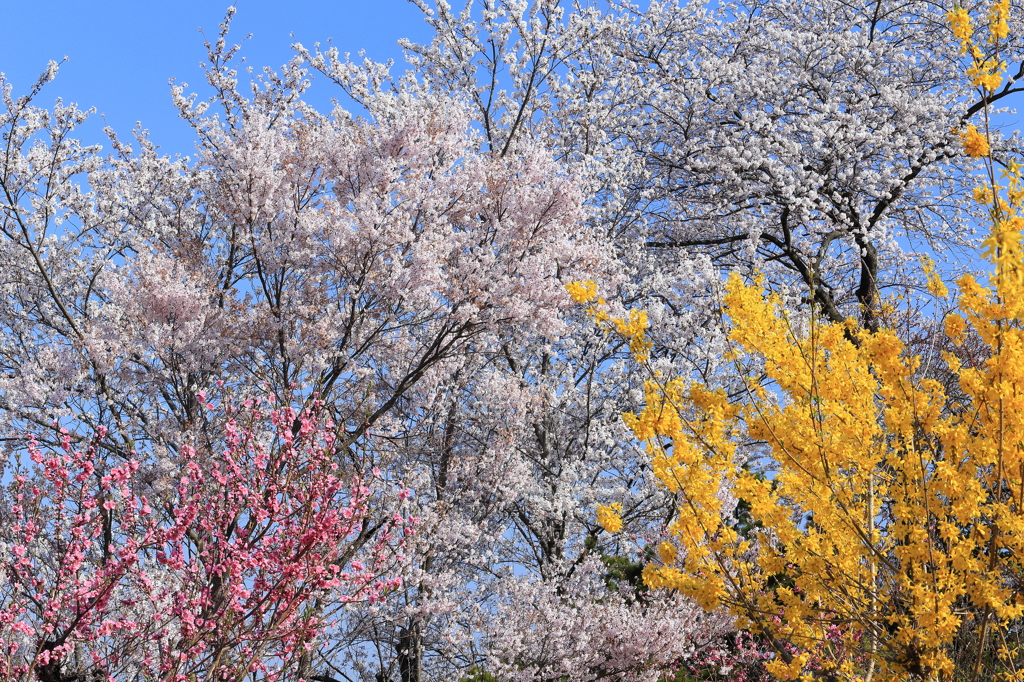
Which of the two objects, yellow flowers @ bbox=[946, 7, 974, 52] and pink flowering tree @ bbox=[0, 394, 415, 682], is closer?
yellow flowers @ bbox=[946, 7, 974, 52]

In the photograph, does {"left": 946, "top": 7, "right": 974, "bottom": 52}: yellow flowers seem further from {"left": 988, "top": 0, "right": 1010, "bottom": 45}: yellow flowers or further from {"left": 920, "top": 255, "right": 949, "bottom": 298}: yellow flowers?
{"left": 920, "top": 255, "right": 949, "bottom": 298}: yellow flowers

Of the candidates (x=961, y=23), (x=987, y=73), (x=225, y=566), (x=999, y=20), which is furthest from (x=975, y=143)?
(x=225, y=566)

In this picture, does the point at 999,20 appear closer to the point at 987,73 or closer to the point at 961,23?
the point at 961,23

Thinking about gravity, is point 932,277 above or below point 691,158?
below

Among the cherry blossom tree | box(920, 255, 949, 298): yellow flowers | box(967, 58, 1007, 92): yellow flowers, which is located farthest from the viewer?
the cherry blossom tree

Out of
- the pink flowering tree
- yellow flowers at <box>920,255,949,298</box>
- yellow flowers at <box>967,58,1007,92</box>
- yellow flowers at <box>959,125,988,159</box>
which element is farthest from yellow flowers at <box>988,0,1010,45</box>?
the pink flowering tree

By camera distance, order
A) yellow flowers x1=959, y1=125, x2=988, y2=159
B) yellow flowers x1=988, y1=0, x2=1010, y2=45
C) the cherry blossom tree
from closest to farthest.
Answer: yellow flowers x1=959, y1=125, x2=988, y2=159 < yellow flowers x1=988, y1=0, x2=1010, y2=45 < the cherry blossom tree

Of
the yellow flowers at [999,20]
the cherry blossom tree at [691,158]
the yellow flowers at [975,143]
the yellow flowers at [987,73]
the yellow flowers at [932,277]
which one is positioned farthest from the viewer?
the cherry blossom tree at [691,158]

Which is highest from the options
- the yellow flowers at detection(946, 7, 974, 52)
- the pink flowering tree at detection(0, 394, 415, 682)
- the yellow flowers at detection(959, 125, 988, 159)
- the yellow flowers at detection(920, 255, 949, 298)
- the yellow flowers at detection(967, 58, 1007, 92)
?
the yellow flowers at detection(946, 7, 974, 52)

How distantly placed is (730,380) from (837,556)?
637 centimetres

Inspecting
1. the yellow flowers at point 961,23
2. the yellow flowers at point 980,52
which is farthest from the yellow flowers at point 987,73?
the yellow flowers at point 961,23

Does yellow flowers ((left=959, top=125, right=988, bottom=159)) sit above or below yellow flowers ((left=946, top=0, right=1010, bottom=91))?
below

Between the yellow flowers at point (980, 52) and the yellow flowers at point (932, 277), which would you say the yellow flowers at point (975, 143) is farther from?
the yellow flowers at point (932, 277)

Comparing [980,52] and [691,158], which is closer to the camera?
[980,52]
